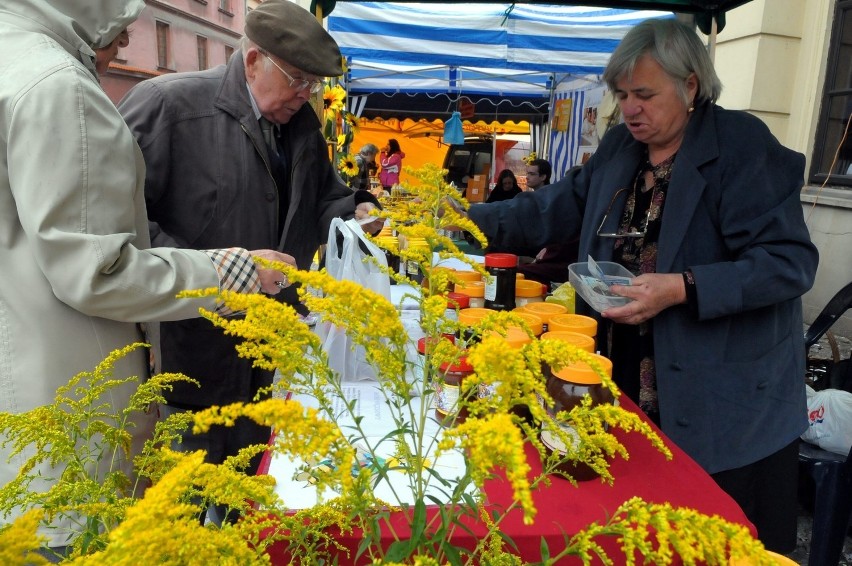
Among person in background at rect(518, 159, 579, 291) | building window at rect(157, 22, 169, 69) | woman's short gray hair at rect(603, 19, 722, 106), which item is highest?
building window at rect(157, 22, 169, 69)

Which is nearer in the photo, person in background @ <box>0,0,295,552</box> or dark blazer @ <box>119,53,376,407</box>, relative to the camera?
person in background @ <box>0,0,295,552</box>

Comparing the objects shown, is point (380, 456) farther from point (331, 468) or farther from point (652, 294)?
point (652, 294)

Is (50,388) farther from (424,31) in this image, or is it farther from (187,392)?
(424,31)

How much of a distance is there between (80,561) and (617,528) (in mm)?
514

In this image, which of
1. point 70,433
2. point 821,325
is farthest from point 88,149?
point 821,325

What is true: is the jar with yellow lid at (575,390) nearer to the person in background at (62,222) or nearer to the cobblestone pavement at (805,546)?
the person in background at (62,222)

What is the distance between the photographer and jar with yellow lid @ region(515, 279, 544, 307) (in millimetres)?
2105

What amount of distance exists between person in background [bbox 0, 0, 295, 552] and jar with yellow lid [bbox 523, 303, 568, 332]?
0.98 metres

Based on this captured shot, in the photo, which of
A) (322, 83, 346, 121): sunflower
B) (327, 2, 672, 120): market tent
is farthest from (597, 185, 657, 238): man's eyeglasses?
(327, 2, 672, 120): market tent

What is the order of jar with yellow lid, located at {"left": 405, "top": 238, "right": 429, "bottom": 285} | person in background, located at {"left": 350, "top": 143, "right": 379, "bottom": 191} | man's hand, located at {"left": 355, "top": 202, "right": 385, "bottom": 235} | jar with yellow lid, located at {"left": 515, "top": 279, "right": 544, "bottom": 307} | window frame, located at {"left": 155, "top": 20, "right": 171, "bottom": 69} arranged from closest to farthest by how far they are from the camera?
1. jar with yellow lid, located at {"left": 405, "top": 238, "right": 429, "bottom": 285}
2. jar with yellow lid, located at {"left": 515, "top": 279, "right": 544, "bottom": 307}
3. man's hand, located at {"left": 355, "top": 202, "right": 385, "bottom": 235}
4. person in background, located at {"left": 350, "top": 143, "right": 379, "bottom": 191}
5. window frame, located at {"left": 155, "top": 20, "right": 171, "bottom": 69}

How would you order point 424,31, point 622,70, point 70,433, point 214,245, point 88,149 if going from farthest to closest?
point 424,31, point 214,245, point 622,70, point 88,149, point 70,433

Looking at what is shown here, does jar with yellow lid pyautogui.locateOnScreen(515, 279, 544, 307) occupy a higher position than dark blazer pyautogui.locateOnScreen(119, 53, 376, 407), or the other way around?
dark blazer pyautogui.locateOnScreen(119, 53, 376, 407)

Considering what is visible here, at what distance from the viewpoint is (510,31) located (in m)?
5.42

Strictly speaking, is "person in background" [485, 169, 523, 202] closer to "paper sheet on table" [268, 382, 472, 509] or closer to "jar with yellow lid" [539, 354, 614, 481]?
"paper sheet on table" [268, 382, 472, 509]
